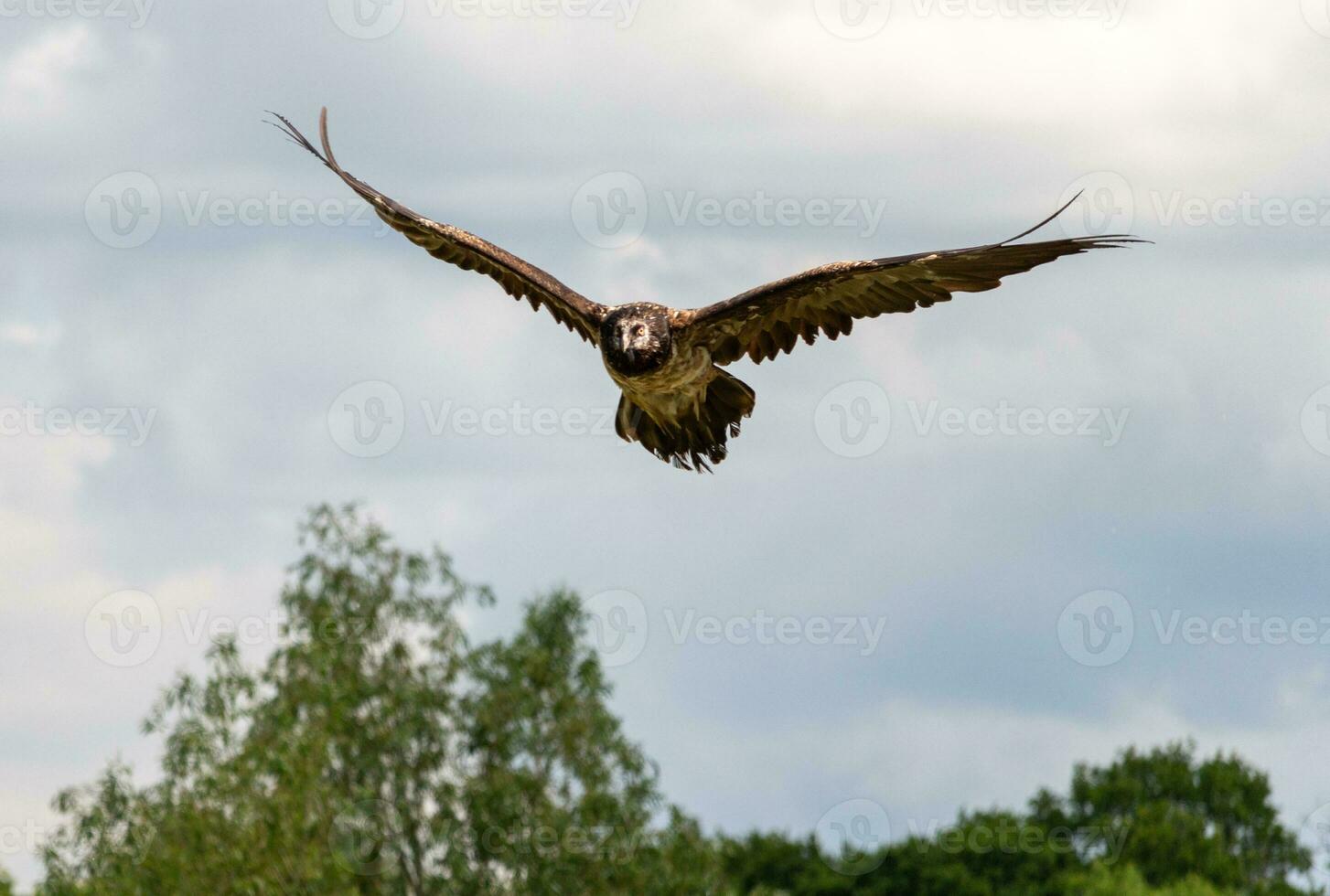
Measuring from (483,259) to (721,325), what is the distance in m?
2.91

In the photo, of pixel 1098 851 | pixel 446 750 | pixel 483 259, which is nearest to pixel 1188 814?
pixel 1098 851

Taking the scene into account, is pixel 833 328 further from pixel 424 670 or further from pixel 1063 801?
pixel 1063 801

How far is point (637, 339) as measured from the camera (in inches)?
687

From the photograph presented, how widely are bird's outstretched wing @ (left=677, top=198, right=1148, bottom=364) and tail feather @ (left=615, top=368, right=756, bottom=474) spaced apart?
0.34m

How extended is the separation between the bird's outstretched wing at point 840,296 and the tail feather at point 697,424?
344mm

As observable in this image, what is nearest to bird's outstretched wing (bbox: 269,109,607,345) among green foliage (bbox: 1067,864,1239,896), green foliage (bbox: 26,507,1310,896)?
green foliage (bbox: 26,507,1310,896)

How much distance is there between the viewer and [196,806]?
1377 inches

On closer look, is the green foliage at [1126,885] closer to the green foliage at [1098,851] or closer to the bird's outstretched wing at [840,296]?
the green foliage at [1098,851]

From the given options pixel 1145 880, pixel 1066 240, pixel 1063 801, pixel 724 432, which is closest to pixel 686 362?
pixel 724 432

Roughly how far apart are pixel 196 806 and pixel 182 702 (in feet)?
5.67

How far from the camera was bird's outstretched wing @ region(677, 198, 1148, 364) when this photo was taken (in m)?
17.6

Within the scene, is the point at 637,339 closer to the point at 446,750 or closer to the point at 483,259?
the point at 483,259

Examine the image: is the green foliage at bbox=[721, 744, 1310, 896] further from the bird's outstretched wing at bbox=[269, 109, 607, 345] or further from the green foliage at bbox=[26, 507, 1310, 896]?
the bird's outstretched wing at bbox=[269, 109, 607, 345]

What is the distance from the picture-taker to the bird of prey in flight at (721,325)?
57.7 feet
